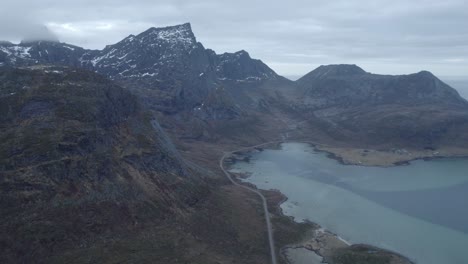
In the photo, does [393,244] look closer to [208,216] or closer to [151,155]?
[208,216]

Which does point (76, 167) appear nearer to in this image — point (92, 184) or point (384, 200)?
point (92, 184)

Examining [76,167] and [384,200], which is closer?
[76,167]

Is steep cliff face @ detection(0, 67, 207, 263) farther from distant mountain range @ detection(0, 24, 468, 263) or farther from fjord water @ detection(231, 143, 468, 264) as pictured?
fjord water @ detection(231, 143, 468, 264)

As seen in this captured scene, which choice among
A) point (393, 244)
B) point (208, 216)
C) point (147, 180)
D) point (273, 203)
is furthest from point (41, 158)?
point (393, 244)

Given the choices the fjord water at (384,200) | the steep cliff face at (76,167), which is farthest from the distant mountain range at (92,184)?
the fjord water at (384,200)

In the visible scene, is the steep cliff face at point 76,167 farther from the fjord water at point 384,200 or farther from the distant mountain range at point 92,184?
the fjord water at point 384,200

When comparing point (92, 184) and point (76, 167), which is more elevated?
point (76, 167)

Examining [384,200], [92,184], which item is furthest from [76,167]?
[384,200]
